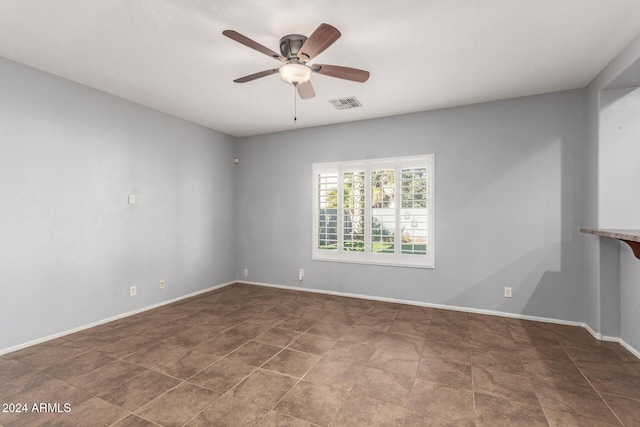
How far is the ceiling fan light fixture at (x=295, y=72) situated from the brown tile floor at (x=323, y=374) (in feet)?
7.85

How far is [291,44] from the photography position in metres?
2.36

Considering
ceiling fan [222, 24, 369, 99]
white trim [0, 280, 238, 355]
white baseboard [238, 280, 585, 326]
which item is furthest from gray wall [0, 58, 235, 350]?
ceiling fan [222, 24, 369, 99]

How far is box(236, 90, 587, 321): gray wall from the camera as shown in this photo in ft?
11.3

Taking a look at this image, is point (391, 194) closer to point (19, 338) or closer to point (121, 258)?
point (121, 258)

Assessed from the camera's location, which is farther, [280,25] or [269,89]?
[269,89]

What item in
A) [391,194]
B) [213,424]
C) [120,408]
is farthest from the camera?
[391,194]

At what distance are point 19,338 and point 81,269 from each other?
76 centimetres

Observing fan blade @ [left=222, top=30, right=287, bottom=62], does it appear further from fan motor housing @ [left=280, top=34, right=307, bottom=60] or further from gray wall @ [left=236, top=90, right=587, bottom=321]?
gray wall @ [left=236, top=90, right=587, bottom=321]

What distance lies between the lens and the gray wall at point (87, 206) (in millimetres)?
2781

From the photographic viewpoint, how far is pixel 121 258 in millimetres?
3660

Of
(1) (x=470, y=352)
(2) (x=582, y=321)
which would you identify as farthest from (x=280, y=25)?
(2) (x=582, y=321)

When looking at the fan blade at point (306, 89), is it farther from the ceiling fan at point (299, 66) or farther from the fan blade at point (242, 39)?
the fan blade at point (242, 39)

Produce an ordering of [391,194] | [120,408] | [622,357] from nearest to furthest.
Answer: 1. [120,408]
2. [622,357]
3. [391,194]

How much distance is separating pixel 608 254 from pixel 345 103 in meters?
3.31
